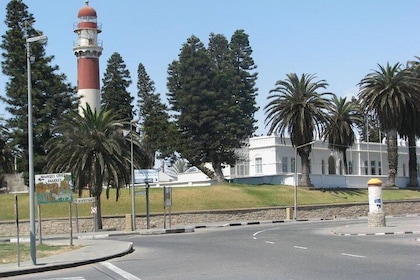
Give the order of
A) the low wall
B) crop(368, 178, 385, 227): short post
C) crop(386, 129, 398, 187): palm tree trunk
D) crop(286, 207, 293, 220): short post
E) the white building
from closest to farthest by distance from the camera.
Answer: crop(368, 178, 385, 227): short post
the low wall
crop(286, 207, 293, 220): short post
crop(386, 129, 398, 187): palm tree trunk
the white building

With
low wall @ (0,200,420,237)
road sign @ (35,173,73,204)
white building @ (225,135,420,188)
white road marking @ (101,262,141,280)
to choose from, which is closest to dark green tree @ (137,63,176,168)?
white building @ (225,135,420,188)

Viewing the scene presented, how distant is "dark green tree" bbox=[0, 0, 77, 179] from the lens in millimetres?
61125

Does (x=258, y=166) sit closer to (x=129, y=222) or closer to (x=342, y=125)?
(x=342, y=125)

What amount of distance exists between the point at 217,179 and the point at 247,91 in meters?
26.1

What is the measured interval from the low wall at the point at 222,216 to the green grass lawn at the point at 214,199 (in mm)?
1577

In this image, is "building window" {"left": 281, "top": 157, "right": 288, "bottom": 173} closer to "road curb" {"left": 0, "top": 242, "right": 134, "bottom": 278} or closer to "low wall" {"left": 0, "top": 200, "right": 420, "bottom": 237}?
"low wall" {"left": 0, "top": 200, "right": 420, "bottom": 237}

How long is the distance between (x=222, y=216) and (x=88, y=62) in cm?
2261

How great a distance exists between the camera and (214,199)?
59.4 m

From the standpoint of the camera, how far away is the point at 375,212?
35438 mm

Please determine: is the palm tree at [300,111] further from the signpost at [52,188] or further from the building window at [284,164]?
the signpost at [52,188]

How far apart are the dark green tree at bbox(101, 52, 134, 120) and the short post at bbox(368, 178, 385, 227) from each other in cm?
5023

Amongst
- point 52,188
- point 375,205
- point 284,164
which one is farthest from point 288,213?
point 52,188

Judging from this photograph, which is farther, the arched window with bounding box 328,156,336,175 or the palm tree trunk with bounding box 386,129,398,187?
the arched window with bounding box 328,156,336,175

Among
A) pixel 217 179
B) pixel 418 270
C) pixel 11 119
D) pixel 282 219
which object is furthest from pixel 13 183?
pixel 418 270
